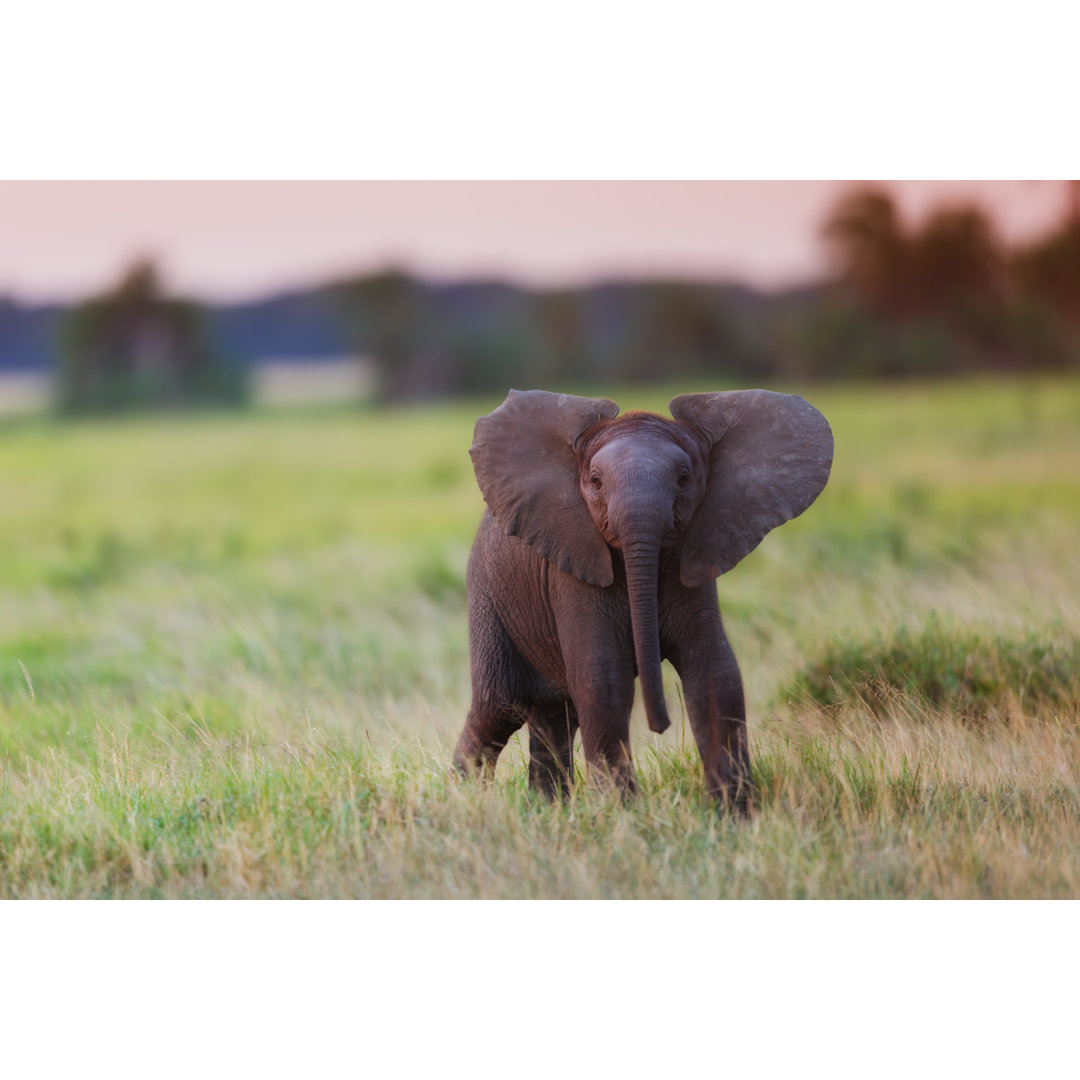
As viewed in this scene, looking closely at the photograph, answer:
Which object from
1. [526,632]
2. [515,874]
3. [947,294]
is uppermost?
[947,294]

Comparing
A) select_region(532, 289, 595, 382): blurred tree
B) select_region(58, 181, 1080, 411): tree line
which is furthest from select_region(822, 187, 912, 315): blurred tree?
select_region(532, 289, 595, 382): blurred tree

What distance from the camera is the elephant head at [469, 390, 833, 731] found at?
4832 millimetres

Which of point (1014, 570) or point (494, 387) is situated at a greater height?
point (494, 387)

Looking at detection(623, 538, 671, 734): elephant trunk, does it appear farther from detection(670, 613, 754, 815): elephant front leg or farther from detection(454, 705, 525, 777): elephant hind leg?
detection(454, 705, 525, 777): elephant hind leg

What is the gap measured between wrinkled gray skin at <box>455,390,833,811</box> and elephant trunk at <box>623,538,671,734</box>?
0.07 metres

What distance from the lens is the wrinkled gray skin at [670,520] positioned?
507cm

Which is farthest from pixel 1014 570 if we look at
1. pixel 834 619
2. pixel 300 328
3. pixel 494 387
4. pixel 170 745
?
pixel 494 387

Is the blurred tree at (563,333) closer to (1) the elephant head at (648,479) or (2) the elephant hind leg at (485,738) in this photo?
(2) the elephant hind leg at (485,738)

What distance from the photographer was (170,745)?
253 inches

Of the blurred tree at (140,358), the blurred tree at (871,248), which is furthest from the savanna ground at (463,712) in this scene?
the blurred tree at (140,358)

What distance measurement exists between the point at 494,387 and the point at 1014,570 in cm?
1495

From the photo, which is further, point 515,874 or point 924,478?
point 924,478

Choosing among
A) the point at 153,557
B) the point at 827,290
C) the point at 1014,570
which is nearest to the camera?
the point at 1014,570

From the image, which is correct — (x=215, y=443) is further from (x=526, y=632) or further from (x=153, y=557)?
(x=526, y=632)
